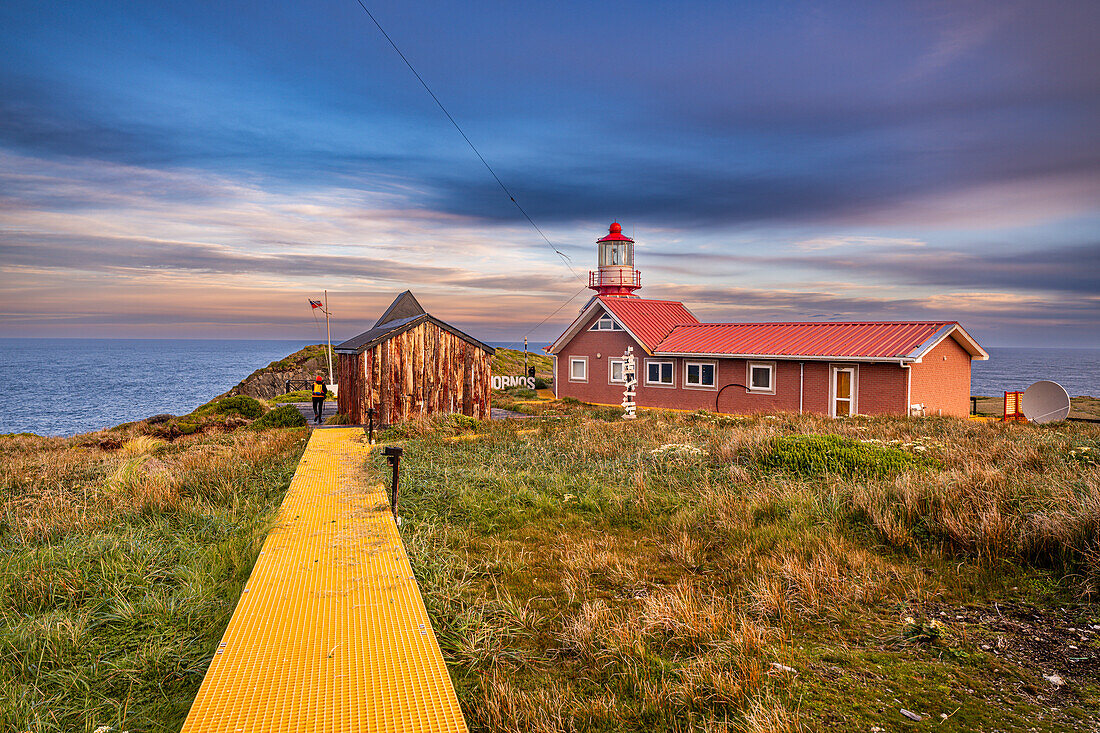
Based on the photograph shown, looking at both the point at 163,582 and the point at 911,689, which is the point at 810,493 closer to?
the point at 911,689

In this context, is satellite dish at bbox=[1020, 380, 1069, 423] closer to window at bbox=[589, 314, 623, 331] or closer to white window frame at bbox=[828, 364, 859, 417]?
white window frame at bbox=[828, 364, 859, 417]

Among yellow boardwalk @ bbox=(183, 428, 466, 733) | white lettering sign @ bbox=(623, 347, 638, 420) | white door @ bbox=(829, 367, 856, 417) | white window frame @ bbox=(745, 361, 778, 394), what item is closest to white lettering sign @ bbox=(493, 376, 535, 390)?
white lettering sign @ bbox=(623, 347, 638, 420)

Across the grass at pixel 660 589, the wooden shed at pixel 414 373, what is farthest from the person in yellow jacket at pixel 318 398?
the grass at pixel 660 589

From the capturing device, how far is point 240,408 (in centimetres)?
2108

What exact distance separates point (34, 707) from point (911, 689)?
16.5 feet

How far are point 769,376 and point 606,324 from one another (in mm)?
8127

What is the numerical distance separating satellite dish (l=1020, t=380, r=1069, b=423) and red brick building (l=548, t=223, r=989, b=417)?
1.94 meters

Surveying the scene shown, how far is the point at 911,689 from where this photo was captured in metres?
3.48

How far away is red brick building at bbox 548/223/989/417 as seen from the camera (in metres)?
20.2

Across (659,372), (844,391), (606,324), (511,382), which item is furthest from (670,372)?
(511,382)

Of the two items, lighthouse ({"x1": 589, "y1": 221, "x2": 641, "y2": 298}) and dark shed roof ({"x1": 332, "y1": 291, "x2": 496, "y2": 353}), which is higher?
lighthouse ({"x1": 589, "y1": 221, "x2": 641, "y2": 298})

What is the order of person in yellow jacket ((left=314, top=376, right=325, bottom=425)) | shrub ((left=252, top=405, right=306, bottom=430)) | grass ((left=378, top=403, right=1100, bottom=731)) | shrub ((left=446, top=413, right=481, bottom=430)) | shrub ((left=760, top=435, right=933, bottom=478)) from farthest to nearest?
A: 1. person in yellow jacket ((left=314, top=376, right=325, bottom=425))
2. shrub ((left=252, top=405, right=306, bottom=430))
3. shrub ((left=446, top=413, right=481, bottom=430))
4. shrub ((left=760, top=435, right=933, bottom=478))
5. grass ((left=378, top=403, right=1100, bottom=731))

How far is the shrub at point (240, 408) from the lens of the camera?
68.1 feet

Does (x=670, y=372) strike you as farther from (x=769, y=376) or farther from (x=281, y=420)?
(x=281, y=420)
